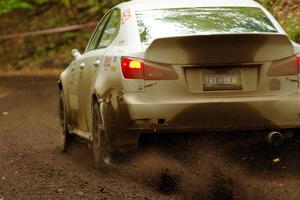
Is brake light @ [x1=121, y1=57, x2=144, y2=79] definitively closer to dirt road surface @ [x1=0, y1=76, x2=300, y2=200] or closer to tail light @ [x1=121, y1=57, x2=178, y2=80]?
tail light @ [x1=121, y1=57, x2=178, y2=80]

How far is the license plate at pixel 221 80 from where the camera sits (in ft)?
23.0

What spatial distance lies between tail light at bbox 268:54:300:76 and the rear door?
1668 mm

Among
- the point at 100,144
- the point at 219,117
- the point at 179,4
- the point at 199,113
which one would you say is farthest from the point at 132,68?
the point at 179,4

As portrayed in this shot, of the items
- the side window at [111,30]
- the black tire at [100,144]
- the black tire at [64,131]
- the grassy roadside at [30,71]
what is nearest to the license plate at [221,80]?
the black tire at [100,144]

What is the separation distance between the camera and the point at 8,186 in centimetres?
739

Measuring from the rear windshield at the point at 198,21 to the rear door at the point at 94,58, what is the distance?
0.48 m

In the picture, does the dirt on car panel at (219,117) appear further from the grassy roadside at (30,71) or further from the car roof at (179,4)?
the grassy roadside at (30,71)

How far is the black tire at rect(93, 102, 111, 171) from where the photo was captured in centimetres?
760

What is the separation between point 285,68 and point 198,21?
97 cm

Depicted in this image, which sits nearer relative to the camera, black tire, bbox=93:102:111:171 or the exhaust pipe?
the exhaust pipe

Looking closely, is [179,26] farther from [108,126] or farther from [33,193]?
[33,193]

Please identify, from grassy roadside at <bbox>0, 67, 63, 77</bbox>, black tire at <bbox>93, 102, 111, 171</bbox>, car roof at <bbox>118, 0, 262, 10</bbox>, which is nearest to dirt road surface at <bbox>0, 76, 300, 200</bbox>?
black tire at <bbox>93, 102, 111, 171</bbox>

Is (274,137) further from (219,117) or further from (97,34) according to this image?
(97,34)

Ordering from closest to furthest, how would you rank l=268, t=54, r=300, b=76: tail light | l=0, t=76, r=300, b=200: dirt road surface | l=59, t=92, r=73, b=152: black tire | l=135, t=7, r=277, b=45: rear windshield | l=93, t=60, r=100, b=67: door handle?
l=0, t=76, r=300, b=200: dirt road surface < l=268, t=54, r=300, b=76: tail light < l=135, t=7, r=277, b=45: rear windshield < l=93, t=60, r=100, b=67: door handle < l=59, t=92, r=73, b=152: black tire
